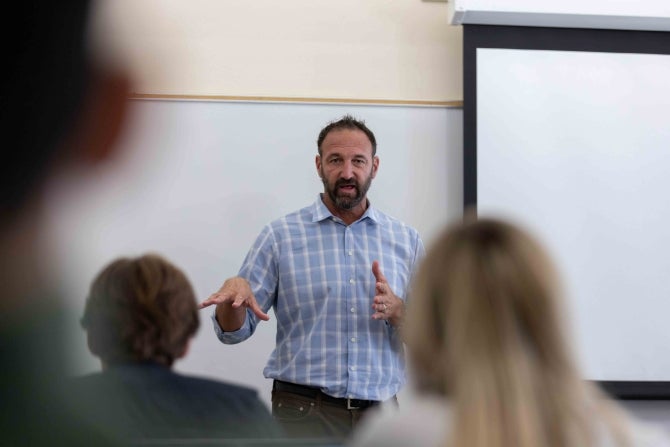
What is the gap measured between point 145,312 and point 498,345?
0.30 meters

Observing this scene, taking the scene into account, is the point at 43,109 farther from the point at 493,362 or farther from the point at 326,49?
the point at 326,49

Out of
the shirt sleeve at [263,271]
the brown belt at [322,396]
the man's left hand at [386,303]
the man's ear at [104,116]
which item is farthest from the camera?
the shirt sleeve at [263,271]

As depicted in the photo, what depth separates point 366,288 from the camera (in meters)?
2.10

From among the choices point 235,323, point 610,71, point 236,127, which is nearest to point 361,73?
point 236,127

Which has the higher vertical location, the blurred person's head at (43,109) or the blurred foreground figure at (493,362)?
the blurred person's head at (43,109)

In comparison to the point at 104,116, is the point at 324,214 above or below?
above

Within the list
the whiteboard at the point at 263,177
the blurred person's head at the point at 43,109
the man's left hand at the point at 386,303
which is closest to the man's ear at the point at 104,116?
the blurred person's head at the point at 43,109

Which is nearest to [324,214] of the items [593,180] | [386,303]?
[386,303]

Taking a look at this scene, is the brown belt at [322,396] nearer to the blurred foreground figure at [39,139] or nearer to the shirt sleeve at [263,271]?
the shirt sleeve at [263,271]

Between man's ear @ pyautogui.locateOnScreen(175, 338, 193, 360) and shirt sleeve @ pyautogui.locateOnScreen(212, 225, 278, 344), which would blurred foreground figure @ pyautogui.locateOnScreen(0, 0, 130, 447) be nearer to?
man's ear @ pyautogui.locateOnScreen(175, 338, 193, 360)

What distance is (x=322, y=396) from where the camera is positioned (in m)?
1.99

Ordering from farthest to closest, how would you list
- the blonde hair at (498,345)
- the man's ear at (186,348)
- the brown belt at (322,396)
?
1. the brown belt at (322,396)
2. the blonde hair at (498,345)
3. the man's ear at (186,348)

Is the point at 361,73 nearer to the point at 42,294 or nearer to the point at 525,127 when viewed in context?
the point at 525,127

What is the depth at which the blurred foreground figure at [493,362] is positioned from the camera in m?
0.69
